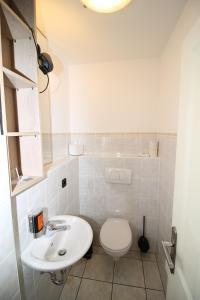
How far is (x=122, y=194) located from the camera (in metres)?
1.99

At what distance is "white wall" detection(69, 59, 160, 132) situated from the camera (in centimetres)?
194

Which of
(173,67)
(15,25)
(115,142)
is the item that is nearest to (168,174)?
(115,142)

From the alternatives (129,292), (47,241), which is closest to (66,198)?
(47,241)

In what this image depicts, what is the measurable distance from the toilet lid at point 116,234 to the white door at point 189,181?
82cm

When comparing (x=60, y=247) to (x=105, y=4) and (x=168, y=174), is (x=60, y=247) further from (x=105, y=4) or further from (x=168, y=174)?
(x=105, y=4)

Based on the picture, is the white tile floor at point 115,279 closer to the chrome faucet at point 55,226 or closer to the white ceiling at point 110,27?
the chrome faucet at point 55,226

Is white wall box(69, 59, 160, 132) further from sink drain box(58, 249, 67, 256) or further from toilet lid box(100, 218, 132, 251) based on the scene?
sink drain box(58, 249, 67, 256)

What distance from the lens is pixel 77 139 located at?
7.13 feet

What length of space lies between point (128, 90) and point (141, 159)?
940mm

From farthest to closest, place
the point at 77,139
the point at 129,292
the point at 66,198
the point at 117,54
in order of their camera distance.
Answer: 1. the point at 77,139
2. the point at 117,54
3. the point at 66,198
4. the point at 129,292

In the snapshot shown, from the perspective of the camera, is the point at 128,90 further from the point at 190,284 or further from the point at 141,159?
the point at 190,284

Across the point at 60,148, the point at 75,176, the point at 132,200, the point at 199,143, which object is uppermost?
the point at 199,143

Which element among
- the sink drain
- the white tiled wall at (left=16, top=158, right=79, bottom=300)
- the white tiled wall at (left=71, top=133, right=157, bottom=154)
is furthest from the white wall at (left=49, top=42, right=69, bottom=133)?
the sink drain

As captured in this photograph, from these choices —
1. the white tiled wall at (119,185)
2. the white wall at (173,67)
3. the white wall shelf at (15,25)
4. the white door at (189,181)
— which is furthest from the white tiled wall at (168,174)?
the white wall shelf at (15,25)
